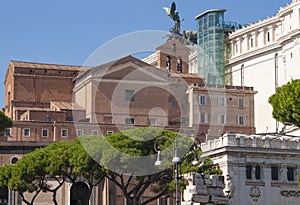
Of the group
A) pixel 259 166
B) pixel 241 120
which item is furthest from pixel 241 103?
pixel 259 166

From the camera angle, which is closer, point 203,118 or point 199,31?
point 203,118

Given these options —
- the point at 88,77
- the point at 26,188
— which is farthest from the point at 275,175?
the point at 88,77

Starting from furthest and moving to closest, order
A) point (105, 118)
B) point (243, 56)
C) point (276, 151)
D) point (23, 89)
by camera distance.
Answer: point (243, 56) → point (23, 89) → point (105, 118) → point (276, 151)

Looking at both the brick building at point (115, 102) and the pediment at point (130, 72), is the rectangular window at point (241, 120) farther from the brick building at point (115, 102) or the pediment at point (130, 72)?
the pediment at point (130, 72)

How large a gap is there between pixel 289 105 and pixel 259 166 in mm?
9694

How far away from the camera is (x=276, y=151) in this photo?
63.9 meters

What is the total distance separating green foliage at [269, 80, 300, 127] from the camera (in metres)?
54.7

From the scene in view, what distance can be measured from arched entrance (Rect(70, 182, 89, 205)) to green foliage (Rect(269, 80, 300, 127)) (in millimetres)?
29117

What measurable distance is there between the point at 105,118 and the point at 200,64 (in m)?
26.8

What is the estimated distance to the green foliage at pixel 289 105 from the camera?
54688 millimetres

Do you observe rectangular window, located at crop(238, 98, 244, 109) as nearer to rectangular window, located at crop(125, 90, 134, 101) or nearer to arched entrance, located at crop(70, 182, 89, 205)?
rectangular window, located at crop(125, 90, 134, 101)

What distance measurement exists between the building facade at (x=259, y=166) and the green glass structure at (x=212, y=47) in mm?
46257

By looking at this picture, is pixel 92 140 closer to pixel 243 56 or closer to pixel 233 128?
pixel 233 128

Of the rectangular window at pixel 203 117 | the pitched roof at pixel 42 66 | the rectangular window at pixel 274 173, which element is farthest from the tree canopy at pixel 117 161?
the pitched roof at pixel 42 66
